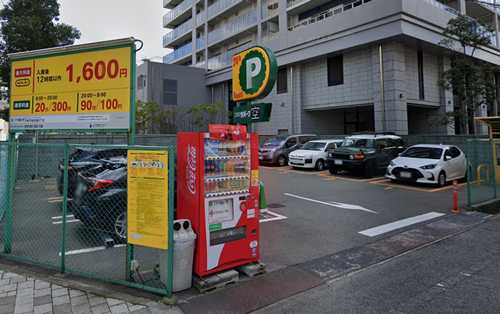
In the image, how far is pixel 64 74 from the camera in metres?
A: 4.38

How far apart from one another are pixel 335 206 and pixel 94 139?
13123mm

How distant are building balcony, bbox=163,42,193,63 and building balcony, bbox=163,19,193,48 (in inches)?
43.6

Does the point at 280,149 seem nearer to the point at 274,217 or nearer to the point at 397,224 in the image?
the point at 274,217

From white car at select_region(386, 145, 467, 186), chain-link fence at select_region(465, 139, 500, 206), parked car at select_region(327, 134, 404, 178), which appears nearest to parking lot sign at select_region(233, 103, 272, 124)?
chain-link fence at select_region(465, 139, 500, 206)

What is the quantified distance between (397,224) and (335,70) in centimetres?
1597

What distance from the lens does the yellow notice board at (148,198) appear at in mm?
3391

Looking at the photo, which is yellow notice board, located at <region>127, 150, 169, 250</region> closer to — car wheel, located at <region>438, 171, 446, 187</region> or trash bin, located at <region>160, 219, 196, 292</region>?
trash bin, located at <region>160, 219, 196, 292</region>

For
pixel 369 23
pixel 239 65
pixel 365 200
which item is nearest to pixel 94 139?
pixel 239 65

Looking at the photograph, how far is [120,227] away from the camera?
5.04 metres

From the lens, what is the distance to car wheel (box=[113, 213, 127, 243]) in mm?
4887

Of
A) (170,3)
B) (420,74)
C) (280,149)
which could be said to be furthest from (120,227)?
(170,3)

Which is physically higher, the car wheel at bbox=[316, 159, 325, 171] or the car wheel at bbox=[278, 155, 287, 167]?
the car wheel at bbox=[278, 155, 287, 167]

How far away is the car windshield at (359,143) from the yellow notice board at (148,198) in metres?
11.8

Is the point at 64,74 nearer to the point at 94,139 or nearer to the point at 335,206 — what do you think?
the point at 335,206
